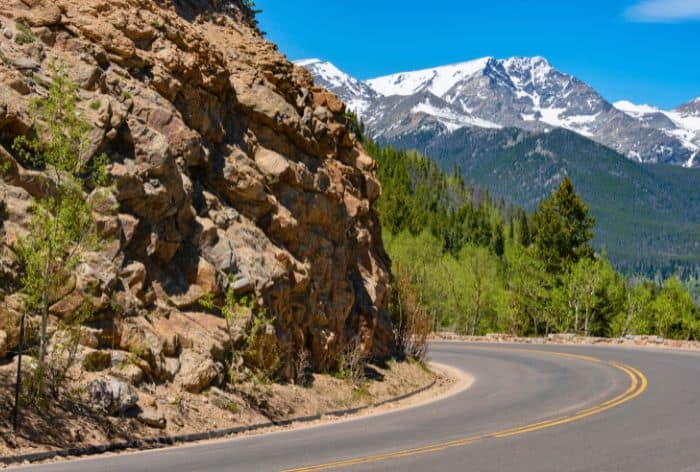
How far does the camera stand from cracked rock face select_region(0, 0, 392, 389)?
48.1 feet

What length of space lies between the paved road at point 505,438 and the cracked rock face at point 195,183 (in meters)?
2.86

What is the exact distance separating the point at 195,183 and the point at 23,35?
14.8 ft

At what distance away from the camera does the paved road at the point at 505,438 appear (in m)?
10.8

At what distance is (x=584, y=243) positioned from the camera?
2489 inches

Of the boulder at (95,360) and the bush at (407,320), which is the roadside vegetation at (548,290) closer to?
the bush at (407,320)

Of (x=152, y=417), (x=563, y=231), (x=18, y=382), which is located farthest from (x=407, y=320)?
(x=563, y=231)

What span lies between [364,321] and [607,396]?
22.5ft

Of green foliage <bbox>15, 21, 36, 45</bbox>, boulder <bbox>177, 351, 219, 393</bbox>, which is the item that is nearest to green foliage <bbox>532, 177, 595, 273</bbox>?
boulder <bbox>177, 351, 219, 393</bbox>

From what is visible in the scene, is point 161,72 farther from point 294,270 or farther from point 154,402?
point 154,402

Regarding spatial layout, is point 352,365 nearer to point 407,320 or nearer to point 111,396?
point 407,320

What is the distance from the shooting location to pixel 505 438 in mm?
13016

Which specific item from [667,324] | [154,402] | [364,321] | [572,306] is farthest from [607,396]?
[667,324]

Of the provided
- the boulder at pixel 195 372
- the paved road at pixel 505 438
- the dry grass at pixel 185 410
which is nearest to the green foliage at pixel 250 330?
the dry grass at pixel 185 410

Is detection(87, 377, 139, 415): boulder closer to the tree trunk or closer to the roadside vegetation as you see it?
the tree trunk
